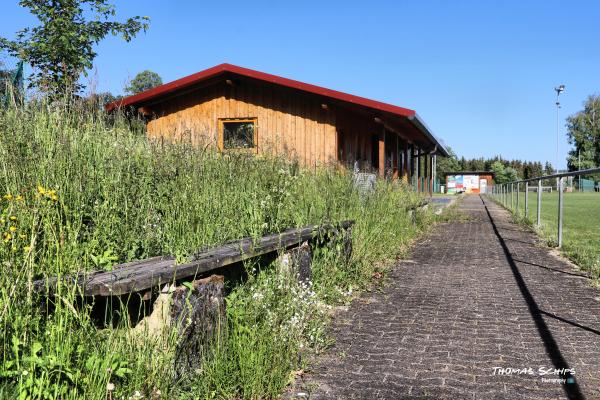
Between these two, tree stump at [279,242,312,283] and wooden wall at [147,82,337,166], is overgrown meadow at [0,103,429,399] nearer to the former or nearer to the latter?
tree stump at [279,242,312,283]

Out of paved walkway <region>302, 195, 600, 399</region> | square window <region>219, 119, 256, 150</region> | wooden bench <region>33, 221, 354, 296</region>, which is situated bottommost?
paved walkway <region>302, 195, 600, 399</region>

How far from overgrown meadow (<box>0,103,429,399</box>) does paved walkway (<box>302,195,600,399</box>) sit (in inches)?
14.4

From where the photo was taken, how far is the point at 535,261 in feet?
25.6

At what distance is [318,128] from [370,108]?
174 centimetres

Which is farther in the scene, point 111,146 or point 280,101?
point 280,101

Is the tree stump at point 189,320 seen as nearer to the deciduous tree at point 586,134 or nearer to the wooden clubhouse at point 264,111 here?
the wooden clubhouse at point 264,111

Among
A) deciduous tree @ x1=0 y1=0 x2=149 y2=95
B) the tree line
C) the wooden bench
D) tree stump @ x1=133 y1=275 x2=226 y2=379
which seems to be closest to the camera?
the wooden bench

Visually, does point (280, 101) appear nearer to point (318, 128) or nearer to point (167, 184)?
point (318, 128)

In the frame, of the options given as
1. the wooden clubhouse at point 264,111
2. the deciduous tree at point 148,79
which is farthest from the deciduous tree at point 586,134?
the wooden clubhouse at point 264,111

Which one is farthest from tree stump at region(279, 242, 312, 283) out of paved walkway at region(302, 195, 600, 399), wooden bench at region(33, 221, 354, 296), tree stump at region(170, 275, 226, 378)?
tree stump at region(170, 275, 226, 378)

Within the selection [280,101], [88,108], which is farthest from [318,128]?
[88,108]

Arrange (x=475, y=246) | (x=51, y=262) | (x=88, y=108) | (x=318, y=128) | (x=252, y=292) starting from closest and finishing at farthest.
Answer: (x=51, y=262)
(x=252, y=292)
(x=88, y=108)
(x=475, y=246)
(x=318, y=128)

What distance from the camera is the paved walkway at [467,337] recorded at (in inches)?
125

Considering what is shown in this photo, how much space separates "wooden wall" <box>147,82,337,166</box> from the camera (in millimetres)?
14055
